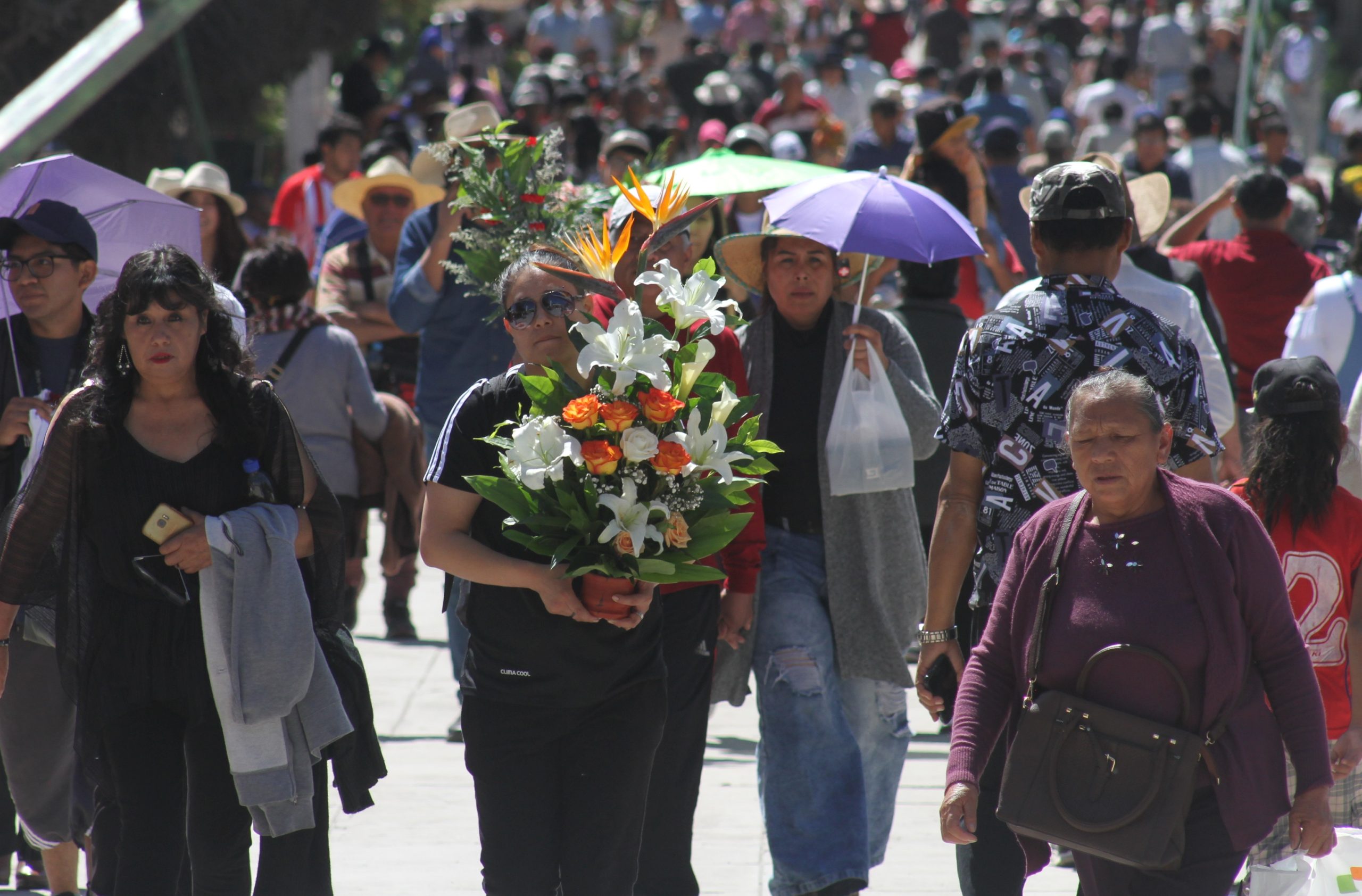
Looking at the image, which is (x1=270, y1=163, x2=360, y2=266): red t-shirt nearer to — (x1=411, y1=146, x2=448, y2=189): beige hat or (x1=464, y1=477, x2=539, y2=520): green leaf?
(x1=411, y1=146, x2=448, y2=189): beige hat

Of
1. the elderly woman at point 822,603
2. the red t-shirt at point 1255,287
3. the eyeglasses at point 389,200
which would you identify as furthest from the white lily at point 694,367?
the eyeglasses at point 389,200

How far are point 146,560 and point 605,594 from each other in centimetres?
114

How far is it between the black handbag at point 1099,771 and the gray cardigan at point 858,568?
4.40ft

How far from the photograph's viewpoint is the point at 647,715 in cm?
400

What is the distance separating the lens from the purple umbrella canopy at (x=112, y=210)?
523 centimetres

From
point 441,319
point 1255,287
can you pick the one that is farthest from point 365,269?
point 1255,287

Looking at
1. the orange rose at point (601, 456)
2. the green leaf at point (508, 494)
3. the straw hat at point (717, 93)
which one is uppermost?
the straw hat at point (717, 93)

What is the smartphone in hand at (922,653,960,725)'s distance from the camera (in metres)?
4.32

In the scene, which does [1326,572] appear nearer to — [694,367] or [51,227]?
[694,367]

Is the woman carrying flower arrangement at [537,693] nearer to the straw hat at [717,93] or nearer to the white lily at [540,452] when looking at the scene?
the white lily at [540,452]

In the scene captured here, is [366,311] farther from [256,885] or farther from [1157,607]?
[1157,607]

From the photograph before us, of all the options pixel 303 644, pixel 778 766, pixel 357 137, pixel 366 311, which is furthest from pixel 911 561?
pixel 357 137

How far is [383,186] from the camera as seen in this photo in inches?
352

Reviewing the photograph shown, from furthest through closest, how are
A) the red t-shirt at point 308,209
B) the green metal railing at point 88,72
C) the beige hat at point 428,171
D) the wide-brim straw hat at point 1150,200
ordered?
the red t-shirt at point 308,209, the beige hat at point 428,171, the wide-brim straw hat at point 1150,200, the green metal railing at point 88,72
